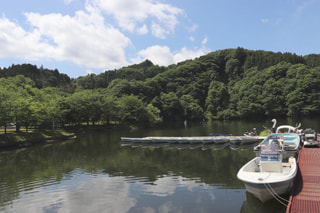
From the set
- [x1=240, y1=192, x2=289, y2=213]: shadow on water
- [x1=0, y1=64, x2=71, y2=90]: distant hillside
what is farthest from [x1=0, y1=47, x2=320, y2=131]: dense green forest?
[x1=240, y1=192, x2=289, y2=213]: shadow on water

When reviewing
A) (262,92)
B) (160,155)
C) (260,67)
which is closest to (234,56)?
(260,67)

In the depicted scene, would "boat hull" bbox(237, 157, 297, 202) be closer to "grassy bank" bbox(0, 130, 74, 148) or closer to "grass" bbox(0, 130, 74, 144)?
"grassy bank" bbox(0, 130, 74, 148)

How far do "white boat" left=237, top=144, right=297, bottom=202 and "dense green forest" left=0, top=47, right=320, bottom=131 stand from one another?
47.9 metres

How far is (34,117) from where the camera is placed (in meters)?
52.9

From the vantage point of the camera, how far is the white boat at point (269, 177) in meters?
13.1

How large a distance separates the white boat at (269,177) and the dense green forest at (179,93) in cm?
4787

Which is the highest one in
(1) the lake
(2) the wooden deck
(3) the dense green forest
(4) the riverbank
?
(3) the dense green forest

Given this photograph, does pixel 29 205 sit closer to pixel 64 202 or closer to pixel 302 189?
pixel 64 202

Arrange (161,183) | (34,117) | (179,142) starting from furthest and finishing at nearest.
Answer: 1. (34,117)
2. (179,142)
3. (161,183)

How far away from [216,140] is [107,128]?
49.0 m

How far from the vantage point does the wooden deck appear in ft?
36.9

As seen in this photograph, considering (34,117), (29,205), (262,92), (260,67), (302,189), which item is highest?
(260,67)

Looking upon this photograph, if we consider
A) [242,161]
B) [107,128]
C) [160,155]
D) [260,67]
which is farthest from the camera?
[260,67]

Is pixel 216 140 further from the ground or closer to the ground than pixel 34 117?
closer to the ground
